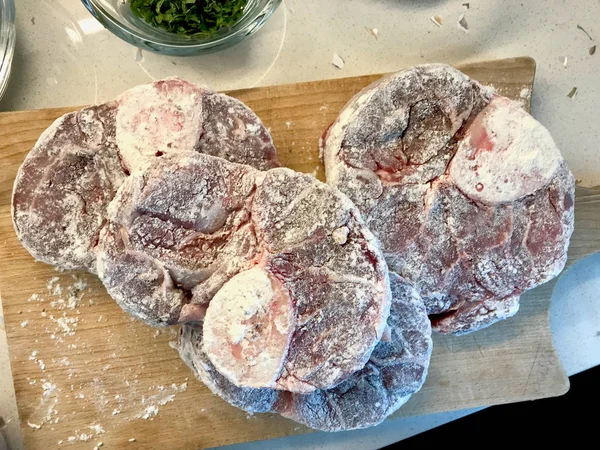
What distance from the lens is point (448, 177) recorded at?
54.4 inches

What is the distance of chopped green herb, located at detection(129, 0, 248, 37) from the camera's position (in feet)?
5.04

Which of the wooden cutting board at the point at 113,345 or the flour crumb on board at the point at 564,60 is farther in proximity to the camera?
the flour crumb on board at the point at 564,60

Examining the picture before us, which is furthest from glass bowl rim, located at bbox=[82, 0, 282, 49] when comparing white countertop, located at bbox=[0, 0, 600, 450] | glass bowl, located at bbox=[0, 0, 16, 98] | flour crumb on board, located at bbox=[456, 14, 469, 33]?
flour crumb on board, located at bbox=[456, 14, 469, 33]

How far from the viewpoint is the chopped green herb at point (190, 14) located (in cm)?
154

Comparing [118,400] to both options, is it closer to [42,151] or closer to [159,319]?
[159,319]

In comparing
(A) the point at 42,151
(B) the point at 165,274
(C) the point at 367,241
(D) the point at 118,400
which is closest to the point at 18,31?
(A) the point at 42,151

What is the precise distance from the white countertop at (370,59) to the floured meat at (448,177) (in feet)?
1.36

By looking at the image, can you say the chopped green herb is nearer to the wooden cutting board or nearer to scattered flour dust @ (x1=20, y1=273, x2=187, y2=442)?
the wooden cutting board

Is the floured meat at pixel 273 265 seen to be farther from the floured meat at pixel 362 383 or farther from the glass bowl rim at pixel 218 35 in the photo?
the glass bowl rim at pixel 218 35

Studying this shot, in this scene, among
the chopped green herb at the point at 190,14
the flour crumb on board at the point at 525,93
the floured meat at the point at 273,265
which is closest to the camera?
the floured meat at the point at 273,265

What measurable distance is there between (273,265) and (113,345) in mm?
639

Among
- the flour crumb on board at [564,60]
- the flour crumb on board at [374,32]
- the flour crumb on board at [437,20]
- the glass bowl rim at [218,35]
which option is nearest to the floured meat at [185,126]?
the glass bowl rim at [218,35]

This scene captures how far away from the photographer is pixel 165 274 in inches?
48.9

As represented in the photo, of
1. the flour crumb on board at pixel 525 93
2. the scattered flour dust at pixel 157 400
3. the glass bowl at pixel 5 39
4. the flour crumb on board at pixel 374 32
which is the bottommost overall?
the scattered flour dust at pixel 157 400
